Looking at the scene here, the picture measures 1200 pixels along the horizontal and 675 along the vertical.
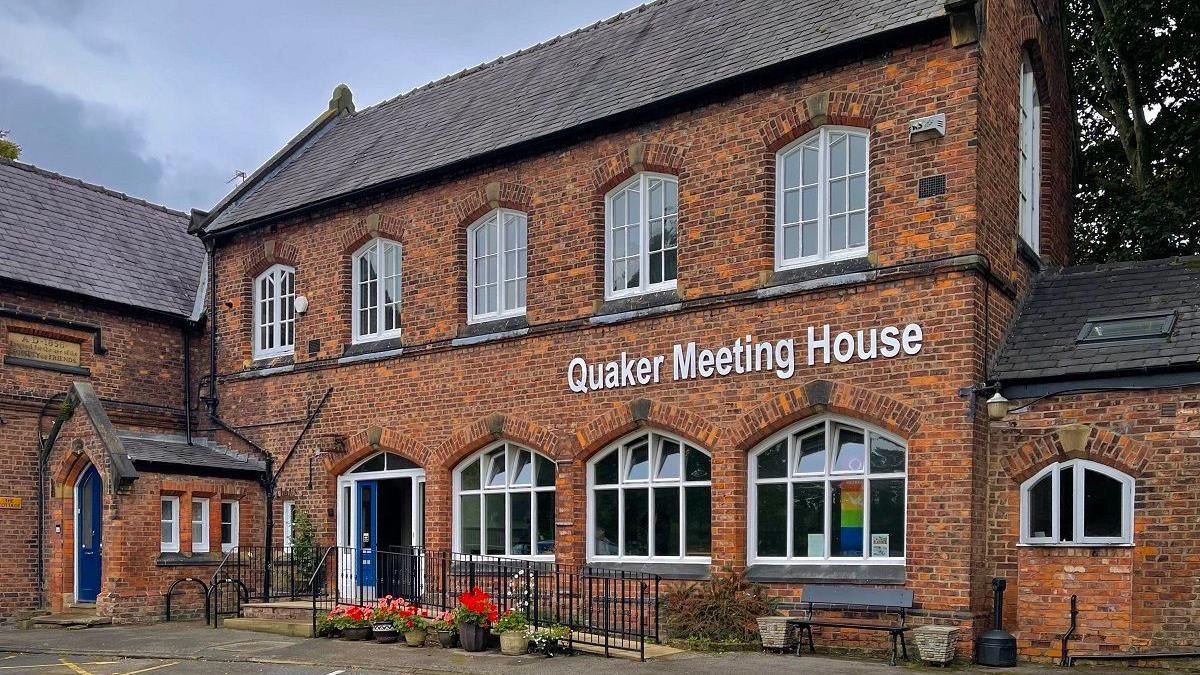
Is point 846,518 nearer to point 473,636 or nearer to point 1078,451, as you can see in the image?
point 1078,451

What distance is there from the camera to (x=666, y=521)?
1503 cm

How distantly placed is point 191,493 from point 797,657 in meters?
10.5

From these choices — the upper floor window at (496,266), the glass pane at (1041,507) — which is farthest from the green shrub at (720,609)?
the upper floor window at (496,266)

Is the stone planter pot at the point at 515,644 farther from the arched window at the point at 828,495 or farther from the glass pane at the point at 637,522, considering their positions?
the arched window at the point at 828,495

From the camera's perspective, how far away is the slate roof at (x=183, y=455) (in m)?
18.3

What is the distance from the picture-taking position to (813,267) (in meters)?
13.8

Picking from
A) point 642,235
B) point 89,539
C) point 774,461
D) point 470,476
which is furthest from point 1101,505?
point 89,539

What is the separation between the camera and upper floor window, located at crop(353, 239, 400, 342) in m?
18.7

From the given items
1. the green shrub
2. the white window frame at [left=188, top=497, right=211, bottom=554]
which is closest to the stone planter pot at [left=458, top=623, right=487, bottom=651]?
the green shrub

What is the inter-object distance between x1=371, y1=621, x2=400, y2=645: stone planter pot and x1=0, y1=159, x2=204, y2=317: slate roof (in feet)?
28.8

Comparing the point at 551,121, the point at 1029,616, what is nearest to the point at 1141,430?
the point at 1029,616

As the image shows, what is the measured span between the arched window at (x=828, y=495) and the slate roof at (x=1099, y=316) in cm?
164

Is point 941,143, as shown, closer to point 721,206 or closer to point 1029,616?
point 721,206

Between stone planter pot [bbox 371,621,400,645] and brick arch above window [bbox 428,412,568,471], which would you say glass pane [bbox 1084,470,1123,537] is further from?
stone planter pot [bbox 371,621,400,645]
